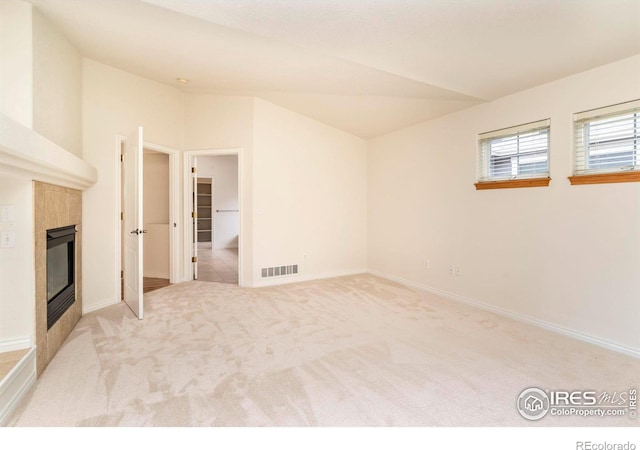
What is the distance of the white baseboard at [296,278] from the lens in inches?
180

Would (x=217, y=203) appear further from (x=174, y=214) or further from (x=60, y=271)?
(x=60, y=271)

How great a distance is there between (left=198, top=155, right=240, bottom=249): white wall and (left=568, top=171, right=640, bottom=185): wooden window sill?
25.8 ft

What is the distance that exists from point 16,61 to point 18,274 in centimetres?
162

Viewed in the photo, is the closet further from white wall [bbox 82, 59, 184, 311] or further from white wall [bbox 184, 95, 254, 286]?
white wall [bbox 82, 59, 184, 311]

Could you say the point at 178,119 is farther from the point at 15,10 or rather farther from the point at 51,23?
the point at 15,10

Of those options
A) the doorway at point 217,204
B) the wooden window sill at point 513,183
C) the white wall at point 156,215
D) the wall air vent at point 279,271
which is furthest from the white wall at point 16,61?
the doorway at point 217,204

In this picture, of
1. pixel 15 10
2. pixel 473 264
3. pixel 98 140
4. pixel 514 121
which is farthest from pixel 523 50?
pixel 98 140

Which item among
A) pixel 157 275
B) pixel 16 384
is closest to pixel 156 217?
pixel 157 275

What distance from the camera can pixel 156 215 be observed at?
5.19 meters

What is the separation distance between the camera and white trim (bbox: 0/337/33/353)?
6.59 ft

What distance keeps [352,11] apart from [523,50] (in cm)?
142

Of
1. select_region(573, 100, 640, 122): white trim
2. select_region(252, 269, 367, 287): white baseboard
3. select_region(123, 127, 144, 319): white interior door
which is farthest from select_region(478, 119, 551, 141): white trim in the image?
select_region(123, 127, 144, 319): white interior door

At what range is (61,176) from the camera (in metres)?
2.46

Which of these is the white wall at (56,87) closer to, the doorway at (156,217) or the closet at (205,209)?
the doorway at (156,217)
